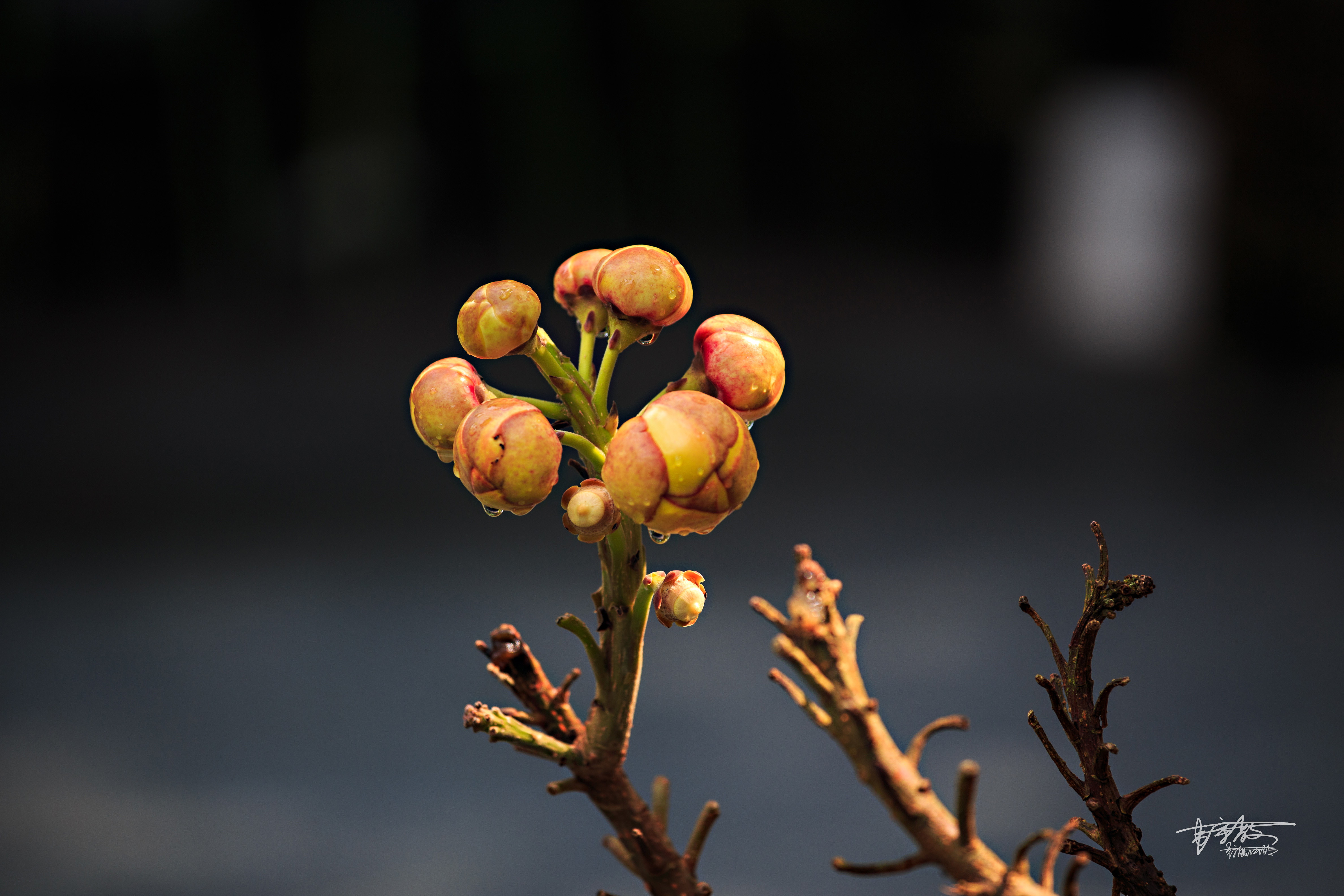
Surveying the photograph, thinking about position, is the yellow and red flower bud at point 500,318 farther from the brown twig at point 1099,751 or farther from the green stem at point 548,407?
the brown twig at point 1099,751

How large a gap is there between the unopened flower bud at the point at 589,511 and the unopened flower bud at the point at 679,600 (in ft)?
0.07

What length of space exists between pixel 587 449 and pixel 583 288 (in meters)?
0.04

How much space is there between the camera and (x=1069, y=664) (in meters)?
0.23

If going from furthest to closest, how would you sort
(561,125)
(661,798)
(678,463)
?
(561,125) < (661,798) < (678,463)

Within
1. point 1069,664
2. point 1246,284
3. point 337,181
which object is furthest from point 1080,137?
point 1069,664

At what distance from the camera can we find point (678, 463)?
20 centimetres

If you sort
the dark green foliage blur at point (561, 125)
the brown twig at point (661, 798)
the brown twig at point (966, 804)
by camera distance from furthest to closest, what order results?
the dark green foliage blur at point (561, 125) < the brown twig at point (661, 798) < the brown twig at point (966, 804)

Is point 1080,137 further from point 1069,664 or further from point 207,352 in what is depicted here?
point 1069,664

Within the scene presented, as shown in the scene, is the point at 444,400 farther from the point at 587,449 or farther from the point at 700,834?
the point at 700,834

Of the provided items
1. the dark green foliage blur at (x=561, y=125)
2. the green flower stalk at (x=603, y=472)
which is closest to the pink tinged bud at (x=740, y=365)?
the green flower stalk at (x=603, y=472)

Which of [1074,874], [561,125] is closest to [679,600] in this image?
[1074,874]

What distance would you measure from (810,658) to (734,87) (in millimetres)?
1590

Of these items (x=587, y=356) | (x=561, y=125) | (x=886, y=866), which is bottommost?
(x=886, y=866)

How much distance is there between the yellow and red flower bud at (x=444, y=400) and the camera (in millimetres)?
231
